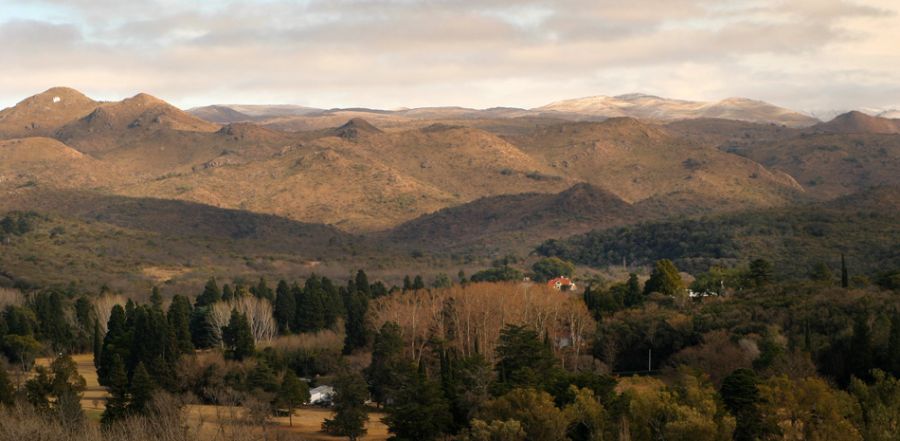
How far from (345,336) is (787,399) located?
53189 mm

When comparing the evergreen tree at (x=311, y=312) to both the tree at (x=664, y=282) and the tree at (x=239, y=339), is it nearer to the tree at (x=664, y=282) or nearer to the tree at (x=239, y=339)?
the tree at (x=239, y=339)

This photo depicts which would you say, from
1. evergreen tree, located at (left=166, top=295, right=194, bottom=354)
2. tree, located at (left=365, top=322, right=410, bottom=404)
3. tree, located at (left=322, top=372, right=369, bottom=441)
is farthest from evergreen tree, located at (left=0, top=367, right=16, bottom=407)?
tree, located at (left=365, top=322, right=410, bottom=404)

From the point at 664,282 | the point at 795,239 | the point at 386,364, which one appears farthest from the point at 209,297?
the point at 795,239

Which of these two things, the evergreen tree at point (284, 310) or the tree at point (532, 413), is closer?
the tree at point (532, 413)

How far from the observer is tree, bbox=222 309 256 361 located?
95312mm

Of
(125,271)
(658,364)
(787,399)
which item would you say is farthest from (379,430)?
(125,271)

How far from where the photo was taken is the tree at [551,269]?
568 ft

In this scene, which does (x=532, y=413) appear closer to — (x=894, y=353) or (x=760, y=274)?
(x=894, y=353)

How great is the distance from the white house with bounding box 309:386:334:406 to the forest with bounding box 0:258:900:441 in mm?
1052

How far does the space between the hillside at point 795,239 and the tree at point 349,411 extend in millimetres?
75428

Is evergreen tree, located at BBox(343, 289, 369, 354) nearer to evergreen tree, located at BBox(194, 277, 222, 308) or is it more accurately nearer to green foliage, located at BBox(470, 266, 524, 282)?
evergreen tree, located at BBox(194, 277, 222, 308)

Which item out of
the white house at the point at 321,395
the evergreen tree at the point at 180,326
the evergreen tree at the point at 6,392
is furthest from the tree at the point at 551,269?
the evergreen tree at the point at 6,392

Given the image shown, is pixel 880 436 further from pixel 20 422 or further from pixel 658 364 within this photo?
pixel 20 422

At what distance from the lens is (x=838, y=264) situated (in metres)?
143
